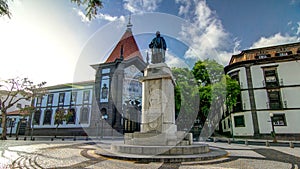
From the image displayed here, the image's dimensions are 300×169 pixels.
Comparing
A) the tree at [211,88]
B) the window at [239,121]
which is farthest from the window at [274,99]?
the tree at [211,88]

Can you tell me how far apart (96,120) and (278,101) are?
26625 mm

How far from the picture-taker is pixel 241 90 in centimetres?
2552

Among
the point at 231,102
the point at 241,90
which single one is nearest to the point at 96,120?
the point at 231,102

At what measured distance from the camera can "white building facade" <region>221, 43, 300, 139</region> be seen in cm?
2275

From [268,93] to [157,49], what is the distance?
21.6 meters

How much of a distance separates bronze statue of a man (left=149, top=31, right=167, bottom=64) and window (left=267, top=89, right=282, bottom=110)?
21.2 meters

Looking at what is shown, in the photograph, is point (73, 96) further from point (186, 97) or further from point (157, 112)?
point (157, 112)

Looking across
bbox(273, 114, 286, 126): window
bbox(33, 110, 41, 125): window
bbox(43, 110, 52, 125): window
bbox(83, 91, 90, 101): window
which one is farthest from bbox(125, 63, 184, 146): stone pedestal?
bbox(33, 110, 41, 125): window

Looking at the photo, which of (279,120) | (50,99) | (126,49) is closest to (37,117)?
(50,99)

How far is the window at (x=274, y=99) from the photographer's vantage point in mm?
23625

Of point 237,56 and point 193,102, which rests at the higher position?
point 237,56

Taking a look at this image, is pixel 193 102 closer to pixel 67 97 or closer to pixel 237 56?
pixel 237 56

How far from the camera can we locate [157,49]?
33.2 feet

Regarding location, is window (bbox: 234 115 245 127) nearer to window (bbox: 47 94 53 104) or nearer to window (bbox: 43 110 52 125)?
window (bbox: 43 110 52 125)
